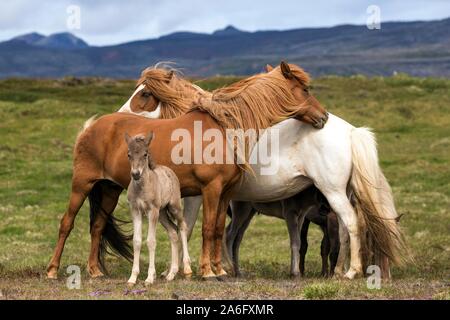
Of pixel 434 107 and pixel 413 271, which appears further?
pixel 434 107

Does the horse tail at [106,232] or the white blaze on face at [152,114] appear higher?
the white blaze on face at [152,114]

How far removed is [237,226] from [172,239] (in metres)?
2.57

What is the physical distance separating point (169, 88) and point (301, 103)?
7.22 feet

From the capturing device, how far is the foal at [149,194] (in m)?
10.7

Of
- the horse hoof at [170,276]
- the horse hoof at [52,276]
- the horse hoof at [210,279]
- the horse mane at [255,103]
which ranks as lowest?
the horse hoof at [52,276]

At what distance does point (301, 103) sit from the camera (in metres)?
12.4

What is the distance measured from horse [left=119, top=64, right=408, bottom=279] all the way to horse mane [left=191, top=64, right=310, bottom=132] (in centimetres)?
11

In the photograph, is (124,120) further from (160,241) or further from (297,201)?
(160,241)

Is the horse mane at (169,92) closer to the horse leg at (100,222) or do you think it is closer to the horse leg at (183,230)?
the horse leg at (100,222)

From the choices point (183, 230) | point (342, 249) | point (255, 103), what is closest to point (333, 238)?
point (342, 249)

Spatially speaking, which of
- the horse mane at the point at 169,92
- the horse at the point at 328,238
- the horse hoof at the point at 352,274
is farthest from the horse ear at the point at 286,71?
the horse hoof at the point at 352,274

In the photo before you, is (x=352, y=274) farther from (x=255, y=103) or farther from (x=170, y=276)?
(x=255, y=103)

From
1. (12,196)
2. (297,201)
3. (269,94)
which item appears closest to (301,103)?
(269,94)

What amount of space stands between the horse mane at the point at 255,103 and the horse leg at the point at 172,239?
4.84 ft
